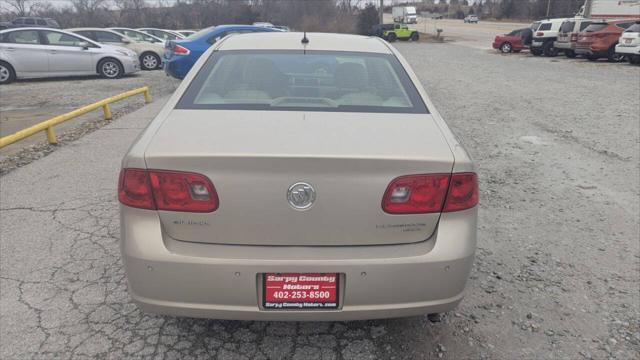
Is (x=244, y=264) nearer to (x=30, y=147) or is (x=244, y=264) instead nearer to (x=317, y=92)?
(x=317, y=92)

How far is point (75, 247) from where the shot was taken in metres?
3.39

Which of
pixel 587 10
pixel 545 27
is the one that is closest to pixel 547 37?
pixel 545 27

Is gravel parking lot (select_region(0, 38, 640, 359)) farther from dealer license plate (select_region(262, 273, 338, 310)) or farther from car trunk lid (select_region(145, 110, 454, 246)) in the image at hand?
car trunk lid (select_region(145, 110, 454, 246))

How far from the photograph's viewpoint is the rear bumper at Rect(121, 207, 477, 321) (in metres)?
1.88

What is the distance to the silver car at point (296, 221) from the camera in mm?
1829

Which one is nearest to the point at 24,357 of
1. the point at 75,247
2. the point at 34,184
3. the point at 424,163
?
the point at 75,247

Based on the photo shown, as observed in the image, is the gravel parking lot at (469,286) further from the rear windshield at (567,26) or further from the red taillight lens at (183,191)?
the rear windshield at (567,26)

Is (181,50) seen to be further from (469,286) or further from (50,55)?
(469,286)

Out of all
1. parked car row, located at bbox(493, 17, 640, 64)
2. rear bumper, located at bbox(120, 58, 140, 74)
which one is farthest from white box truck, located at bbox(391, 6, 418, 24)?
rear bumper, located at bbox(120, 58, 140, 74)

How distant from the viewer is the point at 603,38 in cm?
1783

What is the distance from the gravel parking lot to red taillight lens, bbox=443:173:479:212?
2.93ft

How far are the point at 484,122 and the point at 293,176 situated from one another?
6.84m

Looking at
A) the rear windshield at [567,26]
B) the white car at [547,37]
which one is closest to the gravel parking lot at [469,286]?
the rear windshield at [567,26]

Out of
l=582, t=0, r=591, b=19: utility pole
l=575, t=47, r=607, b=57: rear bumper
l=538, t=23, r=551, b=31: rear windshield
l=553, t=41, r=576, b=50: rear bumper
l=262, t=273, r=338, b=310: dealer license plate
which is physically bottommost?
l=262, t=273, r=338, b=310: dealer license plate
